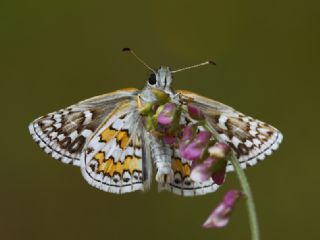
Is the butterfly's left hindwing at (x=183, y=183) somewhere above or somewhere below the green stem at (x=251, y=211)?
below

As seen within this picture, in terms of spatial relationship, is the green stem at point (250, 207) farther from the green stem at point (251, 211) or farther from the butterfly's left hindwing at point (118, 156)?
the butterfly's left hindwing at point (118, 156)

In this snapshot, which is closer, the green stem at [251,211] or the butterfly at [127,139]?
the green stem at [251,211]

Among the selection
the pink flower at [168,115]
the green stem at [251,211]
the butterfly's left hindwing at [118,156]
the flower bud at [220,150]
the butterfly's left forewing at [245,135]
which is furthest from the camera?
the butterfly's left hindwing at [118,156]

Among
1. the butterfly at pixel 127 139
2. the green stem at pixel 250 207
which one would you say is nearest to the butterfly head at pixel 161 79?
the butterfly at pixel 127 139

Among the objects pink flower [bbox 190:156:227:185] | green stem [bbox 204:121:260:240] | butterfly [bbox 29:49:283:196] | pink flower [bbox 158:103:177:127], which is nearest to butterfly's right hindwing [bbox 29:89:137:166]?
butterfly [bbox 29:49:283:196]

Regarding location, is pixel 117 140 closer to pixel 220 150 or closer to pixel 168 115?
pixel 168 115

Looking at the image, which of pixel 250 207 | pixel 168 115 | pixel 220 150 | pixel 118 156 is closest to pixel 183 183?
pixel 118 156
